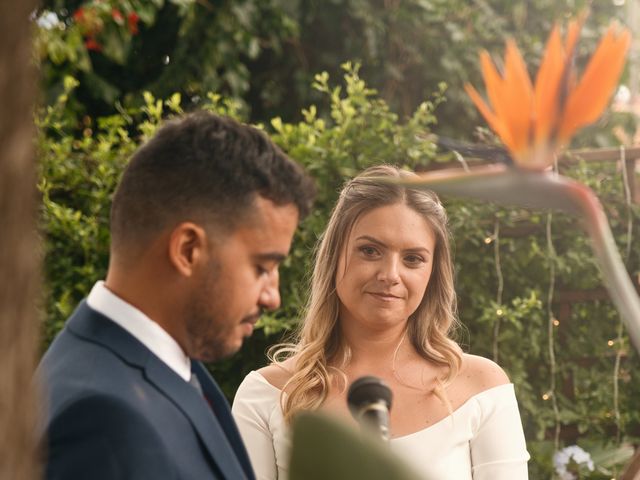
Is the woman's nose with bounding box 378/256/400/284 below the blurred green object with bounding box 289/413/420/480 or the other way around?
below

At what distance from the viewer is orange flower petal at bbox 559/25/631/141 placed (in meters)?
0.58

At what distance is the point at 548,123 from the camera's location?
0.60m

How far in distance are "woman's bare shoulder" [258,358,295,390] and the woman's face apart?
267 mm

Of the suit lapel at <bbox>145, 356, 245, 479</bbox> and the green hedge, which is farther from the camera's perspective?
the green hedge

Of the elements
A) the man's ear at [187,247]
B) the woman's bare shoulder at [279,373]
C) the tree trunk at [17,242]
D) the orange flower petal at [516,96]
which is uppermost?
the orange flower petal at [516,96]

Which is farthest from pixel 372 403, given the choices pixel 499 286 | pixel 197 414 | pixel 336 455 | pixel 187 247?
pixel 499 286

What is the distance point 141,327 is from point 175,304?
0.06 m

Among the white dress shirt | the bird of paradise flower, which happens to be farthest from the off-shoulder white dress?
the bird of paradise flower

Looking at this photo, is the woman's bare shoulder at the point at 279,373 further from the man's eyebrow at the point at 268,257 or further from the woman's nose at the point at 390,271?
the man's eyebrow at the point at 268,257

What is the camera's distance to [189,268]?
1.44 metres

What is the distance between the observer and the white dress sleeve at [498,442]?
8.55 feet

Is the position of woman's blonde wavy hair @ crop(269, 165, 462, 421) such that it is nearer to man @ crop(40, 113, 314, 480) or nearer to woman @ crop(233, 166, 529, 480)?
woman @ crop(233, 166, 529, 480)

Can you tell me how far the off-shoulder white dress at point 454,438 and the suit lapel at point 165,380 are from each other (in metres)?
1.21

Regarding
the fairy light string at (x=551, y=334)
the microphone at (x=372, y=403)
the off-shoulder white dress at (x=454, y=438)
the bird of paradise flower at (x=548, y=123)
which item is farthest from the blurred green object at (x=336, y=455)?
the fairy light string at (x=551, y=334)
